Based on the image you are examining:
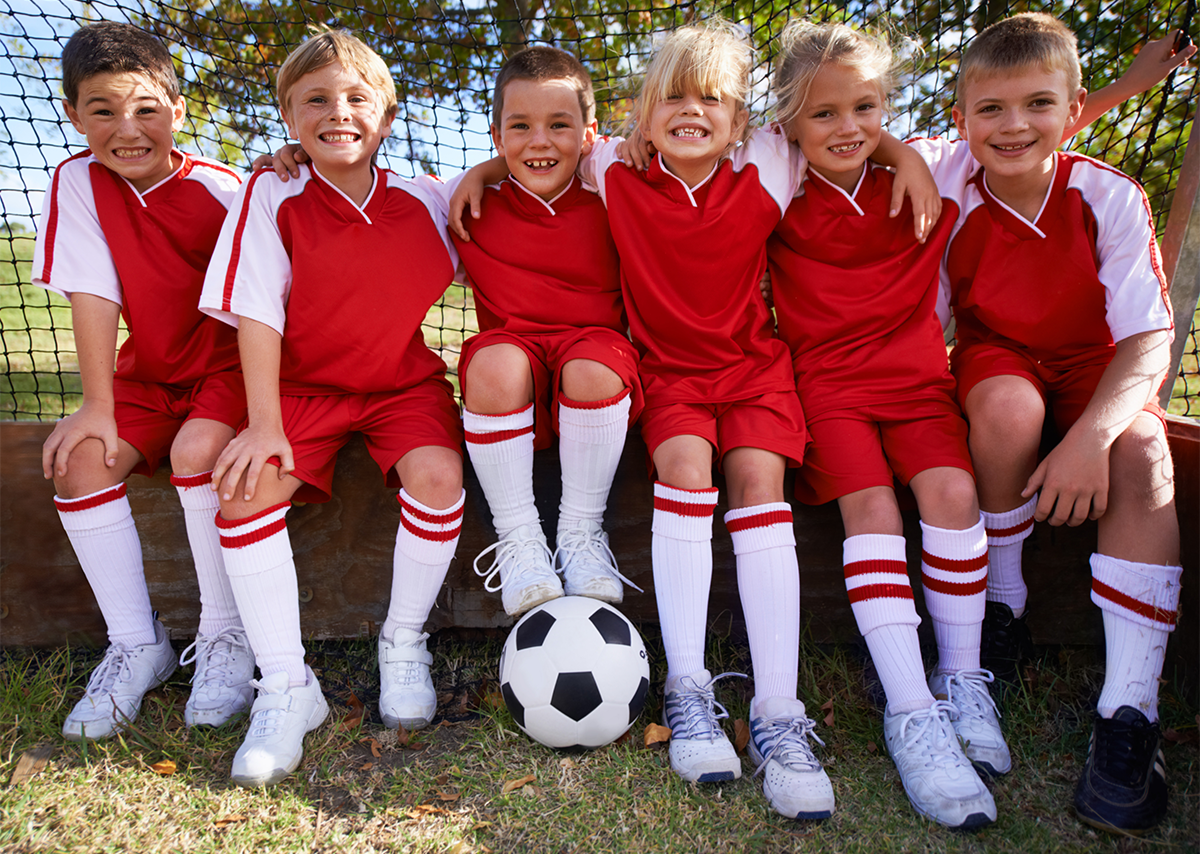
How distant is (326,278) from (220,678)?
1.07 metres

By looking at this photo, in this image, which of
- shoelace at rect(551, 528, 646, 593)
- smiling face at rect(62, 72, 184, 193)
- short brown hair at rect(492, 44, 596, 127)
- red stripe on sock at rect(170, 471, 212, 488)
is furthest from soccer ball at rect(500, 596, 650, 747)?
smiling face at rect(62, 72, 184, 193)

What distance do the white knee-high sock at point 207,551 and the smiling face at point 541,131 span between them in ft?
3.86

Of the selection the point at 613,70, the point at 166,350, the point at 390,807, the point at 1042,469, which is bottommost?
the point at 390,807

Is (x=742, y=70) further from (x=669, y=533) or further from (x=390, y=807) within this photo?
(x=390, y=807)

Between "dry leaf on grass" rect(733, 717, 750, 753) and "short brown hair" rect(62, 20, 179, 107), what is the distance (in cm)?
228

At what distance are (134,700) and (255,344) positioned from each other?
96cm

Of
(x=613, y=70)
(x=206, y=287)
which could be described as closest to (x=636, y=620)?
(x=206, y=287)

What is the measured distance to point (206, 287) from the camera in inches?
79.3

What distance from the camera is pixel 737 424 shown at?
202 cm

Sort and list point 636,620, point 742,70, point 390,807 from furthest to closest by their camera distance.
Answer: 1. point 636,620
2. point 742,70
3. point 390,807

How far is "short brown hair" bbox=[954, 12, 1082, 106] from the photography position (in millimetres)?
1997

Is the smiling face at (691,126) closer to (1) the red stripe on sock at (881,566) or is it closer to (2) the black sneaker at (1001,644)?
(1) the red stripe on sock at (881,566)

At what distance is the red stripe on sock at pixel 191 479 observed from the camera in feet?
6.64

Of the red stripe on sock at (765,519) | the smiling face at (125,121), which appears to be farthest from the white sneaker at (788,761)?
the smiling face at (125,121)
